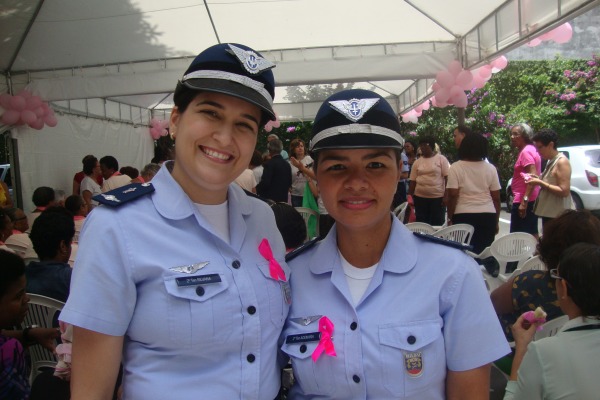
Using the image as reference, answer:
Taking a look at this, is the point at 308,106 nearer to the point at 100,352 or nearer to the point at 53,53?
the point at 53,53

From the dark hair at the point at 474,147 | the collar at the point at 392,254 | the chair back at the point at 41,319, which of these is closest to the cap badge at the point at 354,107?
the collar at the point at 392,254

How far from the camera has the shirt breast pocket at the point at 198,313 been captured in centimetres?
118

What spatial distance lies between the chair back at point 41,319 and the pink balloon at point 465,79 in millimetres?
5512

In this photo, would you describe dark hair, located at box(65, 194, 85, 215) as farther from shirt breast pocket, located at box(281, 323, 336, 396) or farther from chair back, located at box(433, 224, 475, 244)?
shirt breast pocket, located at box(281, 323, 336, 396)

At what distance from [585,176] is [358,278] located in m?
10.5

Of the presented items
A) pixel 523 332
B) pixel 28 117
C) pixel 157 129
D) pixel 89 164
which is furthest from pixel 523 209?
pixel 157 129

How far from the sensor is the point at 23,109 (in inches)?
275

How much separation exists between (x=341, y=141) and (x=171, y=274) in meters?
0.55

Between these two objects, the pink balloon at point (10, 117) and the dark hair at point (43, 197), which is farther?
the pink balloon at point (10, 117)

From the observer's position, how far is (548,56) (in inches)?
734

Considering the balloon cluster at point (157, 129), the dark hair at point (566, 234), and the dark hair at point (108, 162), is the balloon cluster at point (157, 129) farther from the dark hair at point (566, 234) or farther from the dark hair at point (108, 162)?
the dark hair at point (566, 234)

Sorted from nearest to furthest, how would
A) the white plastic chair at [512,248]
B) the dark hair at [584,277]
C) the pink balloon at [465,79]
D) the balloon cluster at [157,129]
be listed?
the dark hair at [584,277]
the white plastic chair at [512,248]
the pink balloon at [465,79]
the balloon cluster at [157,129]

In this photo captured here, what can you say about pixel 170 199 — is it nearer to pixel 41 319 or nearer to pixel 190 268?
pixel 190 268

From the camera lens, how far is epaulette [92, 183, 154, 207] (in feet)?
4.00
